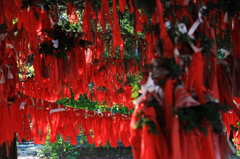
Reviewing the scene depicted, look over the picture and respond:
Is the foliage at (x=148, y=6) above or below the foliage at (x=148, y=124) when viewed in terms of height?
above

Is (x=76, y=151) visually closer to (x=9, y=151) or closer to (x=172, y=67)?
(x=9, y=151)

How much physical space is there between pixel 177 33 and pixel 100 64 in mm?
5066

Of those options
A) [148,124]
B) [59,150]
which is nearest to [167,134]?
[148,124]

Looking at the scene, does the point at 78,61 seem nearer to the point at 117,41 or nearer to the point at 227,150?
the point at 117,41

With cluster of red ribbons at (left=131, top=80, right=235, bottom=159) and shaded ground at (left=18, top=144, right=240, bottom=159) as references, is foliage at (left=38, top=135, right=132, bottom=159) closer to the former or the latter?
shaded ground at (left=18, top=144, right=240, bottom=159)

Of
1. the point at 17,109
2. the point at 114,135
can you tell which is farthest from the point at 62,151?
the point at 17,109

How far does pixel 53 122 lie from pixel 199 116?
13.0 ft

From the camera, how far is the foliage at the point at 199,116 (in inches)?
69.8

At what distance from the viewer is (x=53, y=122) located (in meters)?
5.38

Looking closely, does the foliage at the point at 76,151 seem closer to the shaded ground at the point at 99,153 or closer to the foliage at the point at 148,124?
the shaded ground at the point at 99,153

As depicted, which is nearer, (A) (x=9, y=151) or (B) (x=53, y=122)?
(B) (x=53, y=122)

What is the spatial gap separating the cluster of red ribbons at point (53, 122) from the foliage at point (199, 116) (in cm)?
316

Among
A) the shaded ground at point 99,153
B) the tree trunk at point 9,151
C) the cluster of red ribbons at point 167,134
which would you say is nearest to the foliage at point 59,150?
the shaded ground at point 99,153

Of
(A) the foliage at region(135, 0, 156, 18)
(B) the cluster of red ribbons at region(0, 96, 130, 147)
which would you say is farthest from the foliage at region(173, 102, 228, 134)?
(B) the cluster of red ribbons at region(0, 96, 130, 147)
